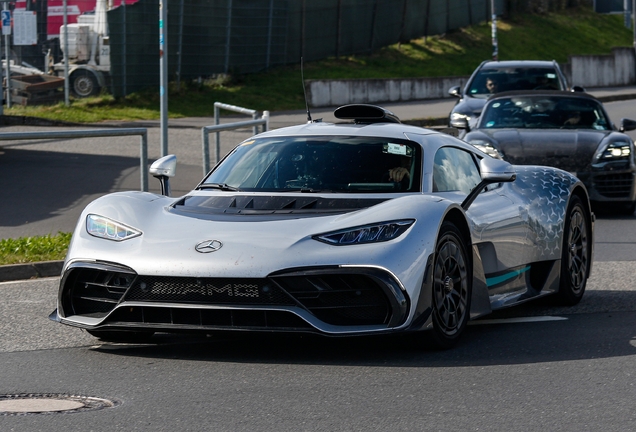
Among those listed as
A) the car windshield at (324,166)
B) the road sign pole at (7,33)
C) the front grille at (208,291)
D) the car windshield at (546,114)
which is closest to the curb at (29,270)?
the car windshield at (324,166)

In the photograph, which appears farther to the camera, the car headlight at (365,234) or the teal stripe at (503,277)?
the teal stripe at (503,277)

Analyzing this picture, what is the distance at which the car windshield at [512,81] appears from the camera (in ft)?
67.3

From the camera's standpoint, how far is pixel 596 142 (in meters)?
13.7

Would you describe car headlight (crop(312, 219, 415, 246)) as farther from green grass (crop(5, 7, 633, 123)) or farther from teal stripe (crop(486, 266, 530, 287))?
green grass (crop(5, 7, 633, 123))

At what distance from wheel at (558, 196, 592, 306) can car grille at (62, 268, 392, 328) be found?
8.34ft

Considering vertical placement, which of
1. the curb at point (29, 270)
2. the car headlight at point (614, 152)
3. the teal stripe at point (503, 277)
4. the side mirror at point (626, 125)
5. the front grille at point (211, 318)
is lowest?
the curb at point (29, 270)

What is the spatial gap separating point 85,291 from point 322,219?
1.38 m

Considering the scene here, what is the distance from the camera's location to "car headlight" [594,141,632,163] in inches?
535

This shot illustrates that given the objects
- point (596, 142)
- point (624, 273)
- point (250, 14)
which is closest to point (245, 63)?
point (250, 14)

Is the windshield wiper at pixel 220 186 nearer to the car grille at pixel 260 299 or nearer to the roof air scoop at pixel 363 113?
the roof air scoop at pixel 363 113

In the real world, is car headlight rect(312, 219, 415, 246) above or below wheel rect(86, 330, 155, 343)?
above

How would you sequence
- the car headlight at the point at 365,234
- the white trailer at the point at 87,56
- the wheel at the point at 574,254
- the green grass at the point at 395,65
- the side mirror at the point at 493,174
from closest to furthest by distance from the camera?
the car headlight at the point at 365,234
the side mirror at the point at 493,174
the wheel at the point at 574,254
the white trailer at the point at 87,56
the green grass at the point at 395,65

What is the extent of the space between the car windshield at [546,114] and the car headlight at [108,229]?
8.86m

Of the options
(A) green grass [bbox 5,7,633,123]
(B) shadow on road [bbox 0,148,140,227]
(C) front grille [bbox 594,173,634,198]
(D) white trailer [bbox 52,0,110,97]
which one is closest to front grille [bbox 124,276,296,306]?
(B) shadow on road [bbox 0,148,140,227]
